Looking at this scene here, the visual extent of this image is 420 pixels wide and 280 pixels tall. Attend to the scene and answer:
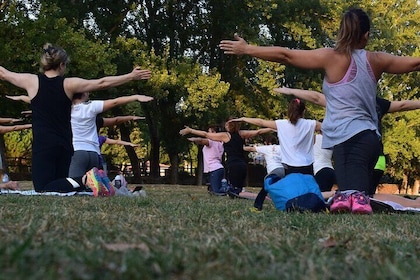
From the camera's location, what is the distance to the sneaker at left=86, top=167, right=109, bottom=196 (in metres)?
8.41

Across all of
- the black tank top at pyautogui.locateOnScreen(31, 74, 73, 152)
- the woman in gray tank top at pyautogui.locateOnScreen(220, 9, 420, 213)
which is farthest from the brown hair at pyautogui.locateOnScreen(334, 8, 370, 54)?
the black tank top at pyautogui.locateOnScreen(31, 74, 73, 152)

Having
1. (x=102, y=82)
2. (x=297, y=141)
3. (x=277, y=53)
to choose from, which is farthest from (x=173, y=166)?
(x=277, y=53)

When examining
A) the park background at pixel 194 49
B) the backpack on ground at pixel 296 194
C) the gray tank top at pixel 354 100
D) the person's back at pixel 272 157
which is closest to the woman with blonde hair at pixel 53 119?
the backpack on ground at pixel 296 194

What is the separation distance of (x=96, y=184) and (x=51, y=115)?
1066 millimetres

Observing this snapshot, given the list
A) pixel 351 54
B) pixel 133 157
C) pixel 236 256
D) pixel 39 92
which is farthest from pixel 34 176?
pixel 133 157

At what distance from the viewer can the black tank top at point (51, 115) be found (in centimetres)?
817

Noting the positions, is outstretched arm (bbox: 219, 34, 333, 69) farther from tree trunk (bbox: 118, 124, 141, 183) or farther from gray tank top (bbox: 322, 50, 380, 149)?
tree trunk (bbox: 118, 124, 141, 183)

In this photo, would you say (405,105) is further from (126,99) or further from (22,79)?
(22,79)

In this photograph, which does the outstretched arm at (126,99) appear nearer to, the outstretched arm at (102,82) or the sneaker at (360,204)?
the outstretched arm at (102,82)

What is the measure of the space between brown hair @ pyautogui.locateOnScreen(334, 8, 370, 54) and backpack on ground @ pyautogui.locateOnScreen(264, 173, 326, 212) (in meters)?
1.29

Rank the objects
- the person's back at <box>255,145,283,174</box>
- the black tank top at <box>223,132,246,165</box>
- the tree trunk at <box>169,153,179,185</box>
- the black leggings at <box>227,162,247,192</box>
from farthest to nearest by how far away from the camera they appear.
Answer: the tree trunk at <box>169,153,179,185</box>
the black leggings at <box>227,162,247,192</box>
the black tank top at <box>223,132,246,165</box>
the person's back at <box>255,145,283,174</box>

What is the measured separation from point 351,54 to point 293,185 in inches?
52.9

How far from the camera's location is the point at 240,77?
3172cm

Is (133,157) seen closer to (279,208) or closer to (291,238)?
(279,208)
